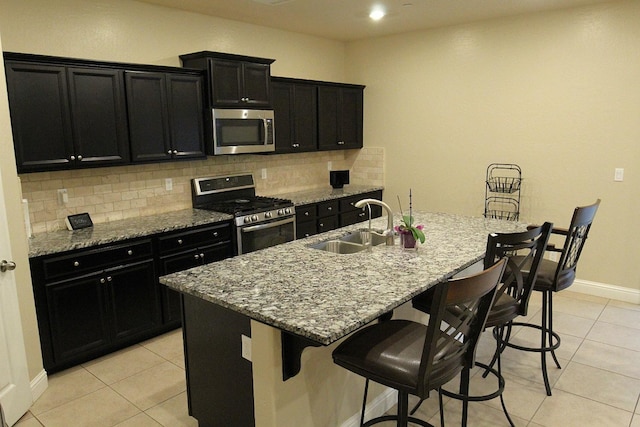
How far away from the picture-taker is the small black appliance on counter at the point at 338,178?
5.80m

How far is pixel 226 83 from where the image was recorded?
4.31 meters

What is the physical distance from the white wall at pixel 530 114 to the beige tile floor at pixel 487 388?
1307 mm

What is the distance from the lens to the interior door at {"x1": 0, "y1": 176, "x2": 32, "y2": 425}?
2.62m

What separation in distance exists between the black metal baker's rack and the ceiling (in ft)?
5.11

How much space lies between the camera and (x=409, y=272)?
7.55 ft

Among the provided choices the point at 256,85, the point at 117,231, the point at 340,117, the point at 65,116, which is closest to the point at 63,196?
the point at 117,231

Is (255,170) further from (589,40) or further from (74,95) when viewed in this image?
(589,40)

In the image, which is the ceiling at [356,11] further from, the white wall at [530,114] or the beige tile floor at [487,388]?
the beige tile floor at [487,388]

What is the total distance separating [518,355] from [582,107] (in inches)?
99.8

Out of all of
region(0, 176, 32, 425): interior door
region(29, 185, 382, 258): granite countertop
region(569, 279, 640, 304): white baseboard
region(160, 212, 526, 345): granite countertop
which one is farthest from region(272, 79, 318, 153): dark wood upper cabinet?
region(569, 279, 640, 304): white baseboard

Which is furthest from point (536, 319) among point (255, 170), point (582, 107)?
point (255, 170)

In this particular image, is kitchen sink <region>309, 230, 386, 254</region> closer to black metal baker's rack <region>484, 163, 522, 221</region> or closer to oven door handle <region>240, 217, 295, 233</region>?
oven door handle <region>240, 217, 295, 233</region>

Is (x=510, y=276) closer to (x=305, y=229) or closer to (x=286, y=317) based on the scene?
(x=286, y=317)

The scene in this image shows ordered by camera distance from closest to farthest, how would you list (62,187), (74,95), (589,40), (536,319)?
(74,95) → (62,187) → (536,319) → (589,40)
